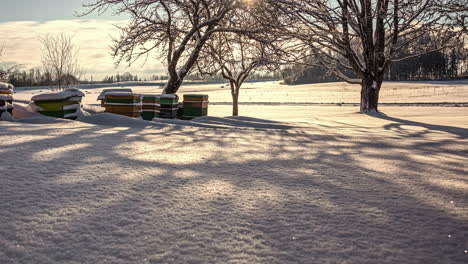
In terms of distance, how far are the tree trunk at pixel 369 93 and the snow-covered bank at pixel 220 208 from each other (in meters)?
11.7

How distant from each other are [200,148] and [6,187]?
221 centimetres

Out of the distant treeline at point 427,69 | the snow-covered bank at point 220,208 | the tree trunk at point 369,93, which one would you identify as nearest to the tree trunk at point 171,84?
the tree trunk at point 369,93

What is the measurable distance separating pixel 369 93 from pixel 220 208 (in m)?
14.3

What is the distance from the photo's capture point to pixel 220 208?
1.99 metres

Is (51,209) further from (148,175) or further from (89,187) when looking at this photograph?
(148,175)

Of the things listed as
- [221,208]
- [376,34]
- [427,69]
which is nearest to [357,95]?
[376,34]

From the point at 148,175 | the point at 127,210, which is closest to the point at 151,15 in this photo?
the point at 148,175

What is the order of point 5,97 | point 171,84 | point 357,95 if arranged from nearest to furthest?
1. point 5,97
2. point 171,84
3. point 357,95

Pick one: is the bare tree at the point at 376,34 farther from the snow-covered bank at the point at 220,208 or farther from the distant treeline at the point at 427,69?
the distant treeline at the point at 427,69

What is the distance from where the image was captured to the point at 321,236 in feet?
5.46

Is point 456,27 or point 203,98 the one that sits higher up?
point 456,27

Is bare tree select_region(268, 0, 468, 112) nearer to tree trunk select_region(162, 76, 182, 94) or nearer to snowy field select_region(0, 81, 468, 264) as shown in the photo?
tree trunk select_region(162, 76, 182, 94)

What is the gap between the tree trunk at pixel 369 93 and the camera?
14.7m

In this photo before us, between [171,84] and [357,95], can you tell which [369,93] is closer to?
[171,84]
